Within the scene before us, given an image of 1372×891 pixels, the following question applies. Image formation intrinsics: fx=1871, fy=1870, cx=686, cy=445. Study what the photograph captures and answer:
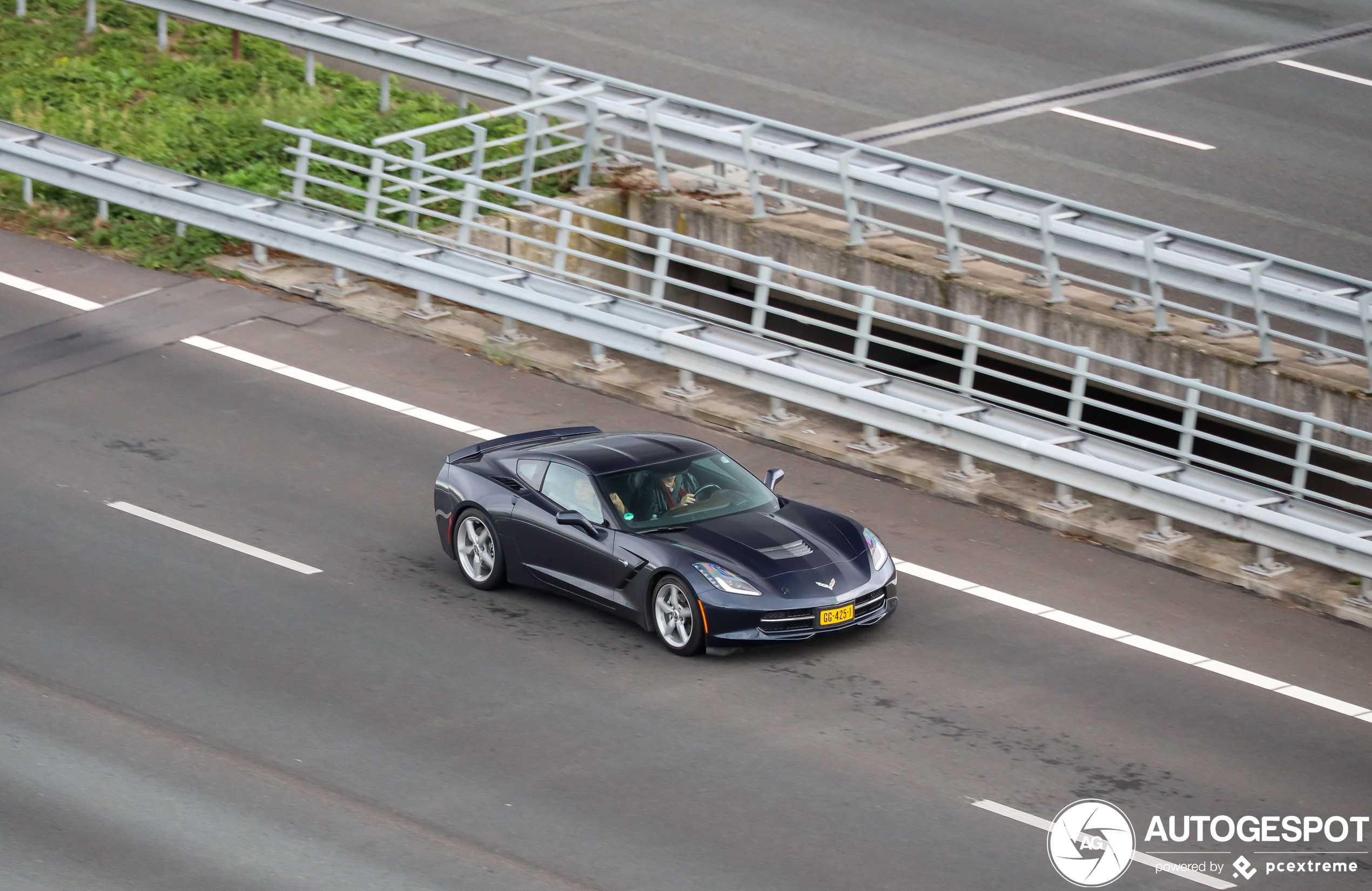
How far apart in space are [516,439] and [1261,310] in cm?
664

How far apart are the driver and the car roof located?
141 millimetres

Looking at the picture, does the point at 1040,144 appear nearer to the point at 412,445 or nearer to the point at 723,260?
the point at 723,260

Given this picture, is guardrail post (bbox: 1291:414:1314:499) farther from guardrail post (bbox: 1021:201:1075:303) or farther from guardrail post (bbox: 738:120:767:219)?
guardrail post (bbox: 738:120:767:219)

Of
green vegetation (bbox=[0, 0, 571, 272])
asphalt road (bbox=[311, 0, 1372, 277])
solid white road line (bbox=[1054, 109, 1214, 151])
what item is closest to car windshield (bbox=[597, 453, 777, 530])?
green vegetation (bbox=[0, 0, 571, 272])

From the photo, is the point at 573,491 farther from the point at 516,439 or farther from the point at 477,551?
the point at 516,439

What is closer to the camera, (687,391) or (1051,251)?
(687,391)

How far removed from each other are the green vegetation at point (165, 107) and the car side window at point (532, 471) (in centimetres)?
776

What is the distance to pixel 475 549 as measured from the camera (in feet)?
43.9

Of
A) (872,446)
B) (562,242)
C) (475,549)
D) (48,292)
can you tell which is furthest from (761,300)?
(48,292)

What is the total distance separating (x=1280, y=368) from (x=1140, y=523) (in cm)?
256

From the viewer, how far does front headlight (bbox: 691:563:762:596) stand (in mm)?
11969

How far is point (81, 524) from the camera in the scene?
45.5ft

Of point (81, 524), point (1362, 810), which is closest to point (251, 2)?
point (81, 524)

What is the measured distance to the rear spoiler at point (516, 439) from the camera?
1390 centimetres
